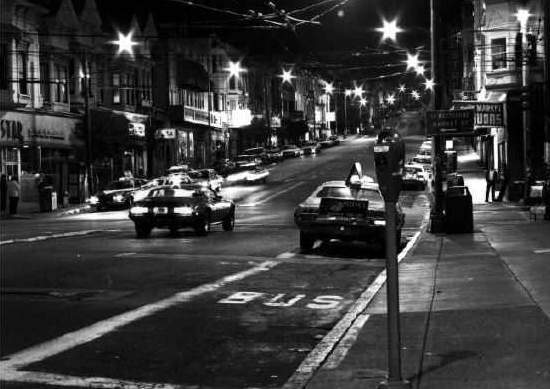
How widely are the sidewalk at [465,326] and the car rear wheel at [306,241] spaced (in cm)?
220

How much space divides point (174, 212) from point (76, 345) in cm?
1369

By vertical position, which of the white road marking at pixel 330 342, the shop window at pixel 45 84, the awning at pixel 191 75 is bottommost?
the white road marking at pixel 330 342

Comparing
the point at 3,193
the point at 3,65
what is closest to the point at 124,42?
the point at 3,193

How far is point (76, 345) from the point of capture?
8.88 m

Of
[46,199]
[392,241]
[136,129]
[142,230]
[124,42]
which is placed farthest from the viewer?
[136,129]

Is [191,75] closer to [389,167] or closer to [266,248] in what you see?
[266,248]

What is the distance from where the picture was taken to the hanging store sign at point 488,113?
3897 centimetres

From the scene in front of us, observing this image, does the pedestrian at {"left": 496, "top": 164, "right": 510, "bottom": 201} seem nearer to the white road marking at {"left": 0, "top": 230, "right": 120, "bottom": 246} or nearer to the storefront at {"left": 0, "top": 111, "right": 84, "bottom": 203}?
the white road marking at {"left": 0, "top": 230, "right": 120, "bottom": 246}

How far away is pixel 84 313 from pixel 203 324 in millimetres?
1679

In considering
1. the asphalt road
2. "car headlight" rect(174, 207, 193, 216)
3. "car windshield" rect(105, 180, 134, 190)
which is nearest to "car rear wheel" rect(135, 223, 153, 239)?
the asphalt road

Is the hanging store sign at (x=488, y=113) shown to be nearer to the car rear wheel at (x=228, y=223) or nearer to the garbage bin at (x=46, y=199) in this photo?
the car rear wheel at (x=228, y=223)

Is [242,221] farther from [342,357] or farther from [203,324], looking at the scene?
[342,357]

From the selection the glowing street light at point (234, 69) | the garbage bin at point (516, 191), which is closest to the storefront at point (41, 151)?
the glowing street light at point (234, 69)

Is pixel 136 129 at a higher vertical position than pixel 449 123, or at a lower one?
higher
